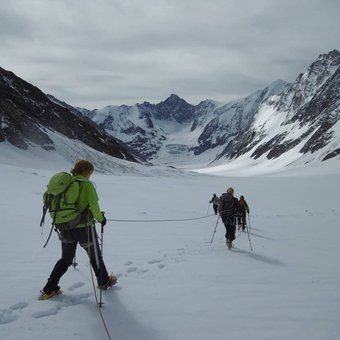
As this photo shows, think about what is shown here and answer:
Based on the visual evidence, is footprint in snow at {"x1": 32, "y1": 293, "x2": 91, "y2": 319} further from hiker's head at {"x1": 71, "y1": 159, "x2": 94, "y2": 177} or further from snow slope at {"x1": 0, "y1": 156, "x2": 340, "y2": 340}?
hiker's head at {"x1": 71, "y1": 159, "x2": 94, "y2": 177}

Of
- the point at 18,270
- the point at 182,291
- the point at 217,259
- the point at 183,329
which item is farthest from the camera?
the point at 217,259

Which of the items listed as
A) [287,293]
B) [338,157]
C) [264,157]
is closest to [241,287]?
[287,293]

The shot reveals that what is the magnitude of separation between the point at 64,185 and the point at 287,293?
4.44 m

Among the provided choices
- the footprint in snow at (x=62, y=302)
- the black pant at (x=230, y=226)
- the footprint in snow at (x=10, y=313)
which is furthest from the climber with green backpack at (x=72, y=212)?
the black pant at (x=230, y=226)

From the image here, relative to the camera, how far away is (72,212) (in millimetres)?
6191

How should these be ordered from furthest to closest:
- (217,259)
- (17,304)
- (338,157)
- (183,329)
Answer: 1. (338,157)
2. (217,259)
3. (17,304)
4. (183,329)

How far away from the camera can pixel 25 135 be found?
198ft

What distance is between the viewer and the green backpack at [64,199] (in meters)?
6.05

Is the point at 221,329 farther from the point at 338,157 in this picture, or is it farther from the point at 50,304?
the point at 338,157

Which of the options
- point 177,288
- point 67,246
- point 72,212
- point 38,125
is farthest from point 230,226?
point 38,125

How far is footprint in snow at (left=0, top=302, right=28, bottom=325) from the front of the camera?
5.43 m

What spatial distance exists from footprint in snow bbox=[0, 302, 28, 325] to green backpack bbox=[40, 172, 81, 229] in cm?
132

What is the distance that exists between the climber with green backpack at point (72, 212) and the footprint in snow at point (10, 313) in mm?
391

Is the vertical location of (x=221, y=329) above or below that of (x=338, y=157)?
below
